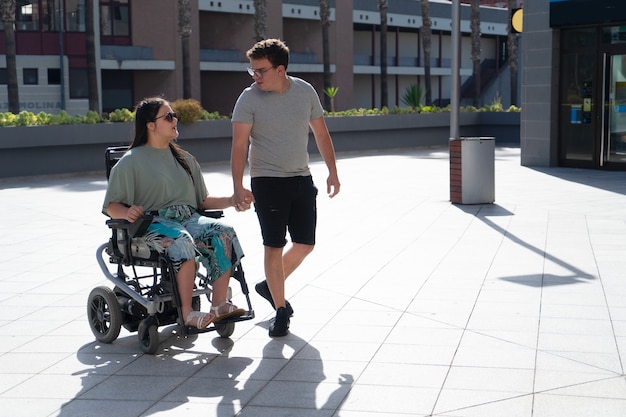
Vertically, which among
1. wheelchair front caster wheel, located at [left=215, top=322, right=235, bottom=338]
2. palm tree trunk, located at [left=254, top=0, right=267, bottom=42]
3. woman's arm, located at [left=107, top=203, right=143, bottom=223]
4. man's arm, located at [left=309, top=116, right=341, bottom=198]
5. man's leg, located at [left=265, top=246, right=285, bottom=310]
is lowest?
wheelchair front caster wheel, located at [left=215, top=322, right=235, bottom=338]

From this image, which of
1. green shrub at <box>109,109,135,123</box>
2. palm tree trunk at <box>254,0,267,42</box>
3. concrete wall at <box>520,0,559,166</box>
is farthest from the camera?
palm tree trunk at <box>254,0,267,42</box>

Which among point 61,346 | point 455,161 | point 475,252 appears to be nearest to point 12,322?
point 61,346

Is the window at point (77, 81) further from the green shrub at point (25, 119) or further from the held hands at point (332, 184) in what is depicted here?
the held hands at point (332, 184)

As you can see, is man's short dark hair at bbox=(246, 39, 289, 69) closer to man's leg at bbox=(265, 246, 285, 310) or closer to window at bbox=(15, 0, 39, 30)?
man's leg at bbox=(265, 246, 285, 310)

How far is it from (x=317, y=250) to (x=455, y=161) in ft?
13.2

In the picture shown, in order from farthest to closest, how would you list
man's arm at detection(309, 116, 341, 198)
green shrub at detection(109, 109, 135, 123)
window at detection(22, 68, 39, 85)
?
1. window at detection(22, 68, 39, 85)
2. green shrub at detection(109, 109, 135, 123)
3. man's arm at detection(309, 116, 341, 198)

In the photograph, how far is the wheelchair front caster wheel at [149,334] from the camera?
5.50 meters

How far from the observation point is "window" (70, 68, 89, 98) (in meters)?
38.7

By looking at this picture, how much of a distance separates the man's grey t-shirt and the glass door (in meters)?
12.3

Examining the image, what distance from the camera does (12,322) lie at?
645cm

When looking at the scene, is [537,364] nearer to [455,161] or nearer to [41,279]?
[41,279]

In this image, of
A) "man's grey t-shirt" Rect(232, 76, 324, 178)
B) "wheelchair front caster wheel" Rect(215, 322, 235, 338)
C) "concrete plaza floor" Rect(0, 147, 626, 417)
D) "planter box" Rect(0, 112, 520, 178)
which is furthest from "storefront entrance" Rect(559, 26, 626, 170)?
"wheelchair front caster wheel" Rect(215, 322, 235, 338)

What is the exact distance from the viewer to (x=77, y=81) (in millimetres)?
38875

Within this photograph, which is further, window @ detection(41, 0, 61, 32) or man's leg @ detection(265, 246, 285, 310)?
window @ detection(41, 0, 61, 32)
